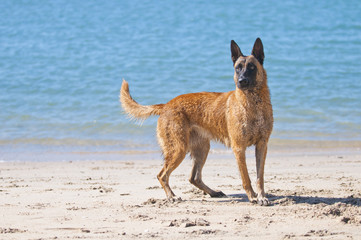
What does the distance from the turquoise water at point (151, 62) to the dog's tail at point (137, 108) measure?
3286mm

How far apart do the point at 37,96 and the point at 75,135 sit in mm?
4221

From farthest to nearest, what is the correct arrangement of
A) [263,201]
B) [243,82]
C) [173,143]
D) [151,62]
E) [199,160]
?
[151,62] < [199,160] < [173,143] < [243,82] < [263,201]

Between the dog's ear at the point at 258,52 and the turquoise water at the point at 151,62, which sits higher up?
the dog's ear at the point at 258,52

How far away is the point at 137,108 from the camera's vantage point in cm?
605

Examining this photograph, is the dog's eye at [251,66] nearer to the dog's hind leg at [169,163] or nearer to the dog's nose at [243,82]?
the dog's nose at [243,82]

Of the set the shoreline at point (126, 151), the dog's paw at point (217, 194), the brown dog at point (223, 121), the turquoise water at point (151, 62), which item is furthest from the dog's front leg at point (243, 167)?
the turquoise water at point (151, 62)

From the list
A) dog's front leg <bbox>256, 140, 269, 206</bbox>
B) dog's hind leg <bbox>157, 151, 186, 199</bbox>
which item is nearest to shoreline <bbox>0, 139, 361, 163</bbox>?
dog's hind leg <bbox>157, 151, 186, 199</bbox>

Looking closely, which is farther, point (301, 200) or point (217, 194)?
point (217, 194)

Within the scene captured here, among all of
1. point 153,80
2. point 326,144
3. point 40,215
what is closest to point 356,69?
point 153,80

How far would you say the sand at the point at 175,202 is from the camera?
13.1ft

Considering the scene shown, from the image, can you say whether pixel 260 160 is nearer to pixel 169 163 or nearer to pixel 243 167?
pixel 243 167

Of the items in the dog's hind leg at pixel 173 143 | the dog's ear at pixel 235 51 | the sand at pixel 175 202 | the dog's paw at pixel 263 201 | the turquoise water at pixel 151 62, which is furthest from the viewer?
the turquoise water at pixel 151 62

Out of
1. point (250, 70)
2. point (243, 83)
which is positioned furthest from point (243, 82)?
point (250, 70)

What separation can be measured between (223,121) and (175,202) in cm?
103
